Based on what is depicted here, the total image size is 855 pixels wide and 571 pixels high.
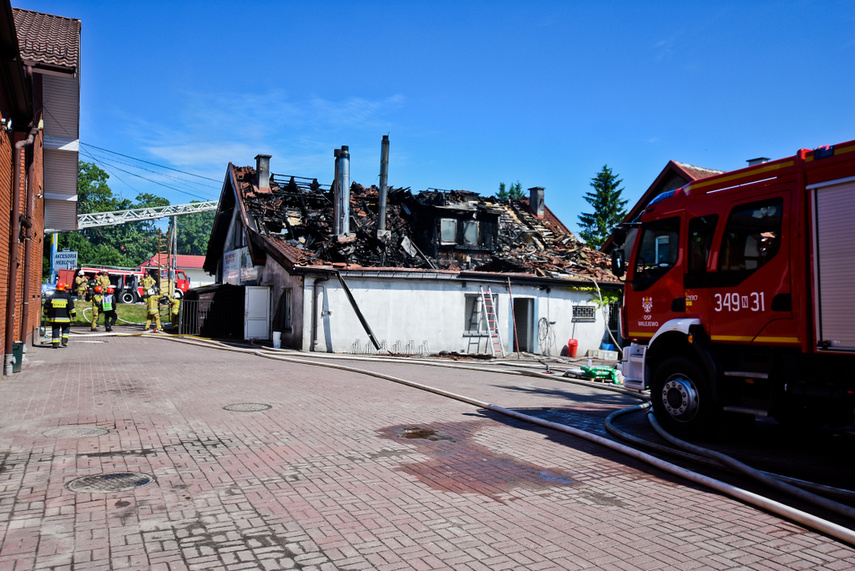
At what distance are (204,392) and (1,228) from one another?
5.65 meters

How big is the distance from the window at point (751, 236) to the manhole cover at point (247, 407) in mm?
6661

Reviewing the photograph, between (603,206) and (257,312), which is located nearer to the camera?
(257,312)

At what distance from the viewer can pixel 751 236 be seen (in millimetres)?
7117

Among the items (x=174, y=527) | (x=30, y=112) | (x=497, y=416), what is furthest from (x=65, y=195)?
(x=174, y=527)

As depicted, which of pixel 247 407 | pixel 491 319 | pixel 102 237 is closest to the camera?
pixel 247 407

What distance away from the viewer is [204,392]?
10.8m

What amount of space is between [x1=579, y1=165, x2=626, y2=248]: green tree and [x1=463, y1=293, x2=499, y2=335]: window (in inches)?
1782

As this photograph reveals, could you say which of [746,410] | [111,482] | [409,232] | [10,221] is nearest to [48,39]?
[10,221]

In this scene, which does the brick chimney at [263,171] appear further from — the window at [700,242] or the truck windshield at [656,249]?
the window at [700,242]

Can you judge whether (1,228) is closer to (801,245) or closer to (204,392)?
(204,392)

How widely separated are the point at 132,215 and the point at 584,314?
181ft

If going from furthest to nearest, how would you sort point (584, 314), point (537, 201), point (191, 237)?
point (191, 237) → point (537, 201) → point (584, 314)

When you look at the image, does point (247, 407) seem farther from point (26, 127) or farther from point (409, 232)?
point (409, 232)

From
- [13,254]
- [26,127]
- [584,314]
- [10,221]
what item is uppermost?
[26,127]
